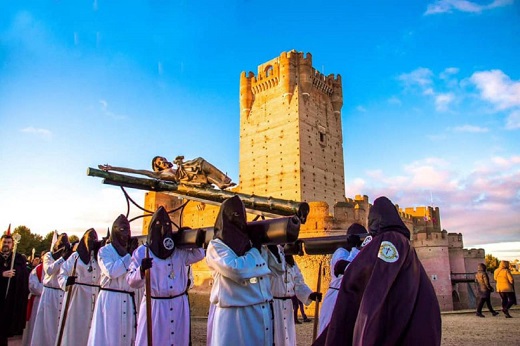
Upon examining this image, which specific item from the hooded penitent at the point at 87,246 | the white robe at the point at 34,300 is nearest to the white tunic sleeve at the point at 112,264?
the hooded penitent at the point at 87,246

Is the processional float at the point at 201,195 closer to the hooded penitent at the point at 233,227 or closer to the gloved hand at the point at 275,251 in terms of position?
the gloved hand at the point at 275,251

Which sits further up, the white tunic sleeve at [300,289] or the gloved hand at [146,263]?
the gloved hand at [146,263]

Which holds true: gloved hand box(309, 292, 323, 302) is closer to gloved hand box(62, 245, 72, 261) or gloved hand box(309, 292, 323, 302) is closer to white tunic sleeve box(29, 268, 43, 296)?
gloved hand box(62, 245, 72, 261)

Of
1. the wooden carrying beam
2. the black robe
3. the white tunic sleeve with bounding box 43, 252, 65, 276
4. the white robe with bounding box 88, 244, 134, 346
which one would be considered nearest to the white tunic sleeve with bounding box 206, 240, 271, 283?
the wooden carrying beam

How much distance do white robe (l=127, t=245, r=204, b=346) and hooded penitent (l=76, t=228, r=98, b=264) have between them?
2209mm

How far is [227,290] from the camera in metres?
3.96

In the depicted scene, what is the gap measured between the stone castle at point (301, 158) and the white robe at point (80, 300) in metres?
20.7

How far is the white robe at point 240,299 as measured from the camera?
3.84 meters

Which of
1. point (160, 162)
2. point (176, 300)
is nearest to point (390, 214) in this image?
point (176, 300)

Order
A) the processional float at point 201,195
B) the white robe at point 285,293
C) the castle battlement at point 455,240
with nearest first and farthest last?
the white robe at point 285,293 → the processional float at point 201,195 → the castle battlement at point 455,240

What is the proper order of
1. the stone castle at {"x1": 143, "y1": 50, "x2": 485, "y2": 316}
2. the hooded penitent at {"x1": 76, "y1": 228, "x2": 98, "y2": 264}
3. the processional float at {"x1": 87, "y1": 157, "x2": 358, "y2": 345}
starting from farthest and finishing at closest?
the stone castle at {"x1": 143, "y1": 50, "x2": 485, "y2": 316}
the hooded penitent at {"x1": 76, "y1": 228, "x2": 98, "y2": 264}
the processional float at {"x1": 87, "y1": 157, "x2": 358, "y2": 345}

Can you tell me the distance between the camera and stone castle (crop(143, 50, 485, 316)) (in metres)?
30.2

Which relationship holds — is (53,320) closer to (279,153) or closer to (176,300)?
(176,300)

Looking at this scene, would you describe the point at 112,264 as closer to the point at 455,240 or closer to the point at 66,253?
the point at 66,253
